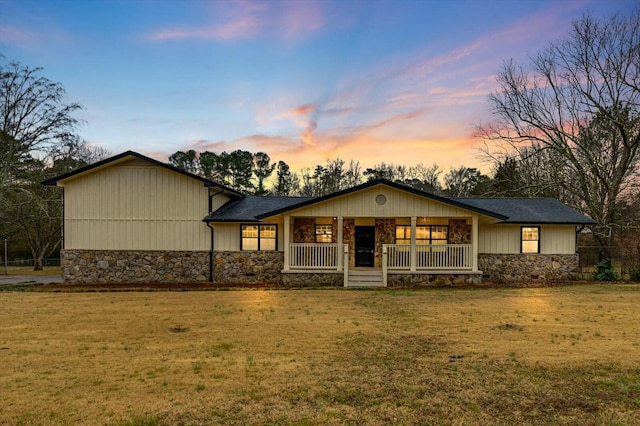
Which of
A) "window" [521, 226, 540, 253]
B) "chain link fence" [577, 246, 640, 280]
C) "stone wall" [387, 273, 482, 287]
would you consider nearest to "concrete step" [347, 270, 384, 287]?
"stone wall" [387, 273, 482, 287]

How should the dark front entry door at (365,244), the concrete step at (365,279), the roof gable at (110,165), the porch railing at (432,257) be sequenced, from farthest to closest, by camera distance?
the dark front entry door at (365,244) → the roof gable at (110,165) → the porch railing at (432,257) → the concrete step at (365,279)

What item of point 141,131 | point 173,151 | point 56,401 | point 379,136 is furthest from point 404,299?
point 173,151

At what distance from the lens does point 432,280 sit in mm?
16422

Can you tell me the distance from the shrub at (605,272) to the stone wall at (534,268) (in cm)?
124

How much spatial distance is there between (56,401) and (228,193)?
50.9 ft

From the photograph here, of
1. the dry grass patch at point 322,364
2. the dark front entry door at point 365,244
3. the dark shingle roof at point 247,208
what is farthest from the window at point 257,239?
Result: the dry grass patch at point 322,364

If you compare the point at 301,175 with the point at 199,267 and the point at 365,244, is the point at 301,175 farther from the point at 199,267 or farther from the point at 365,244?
the point at 199,267

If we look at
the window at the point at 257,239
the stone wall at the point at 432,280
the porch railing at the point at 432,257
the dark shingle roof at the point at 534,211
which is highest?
the dark shingle roof at the point at 534,211

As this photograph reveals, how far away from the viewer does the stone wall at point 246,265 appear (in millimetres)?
18062

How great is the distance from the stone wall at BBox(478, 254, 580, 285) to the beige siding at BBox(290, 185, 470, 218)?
12.3ft

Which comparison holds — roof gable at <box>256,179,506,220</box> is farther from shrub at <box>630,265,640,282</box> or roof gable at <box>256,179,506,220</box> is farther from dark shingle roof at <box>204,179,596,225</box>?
shrub at <box>630,265,640,282</box>

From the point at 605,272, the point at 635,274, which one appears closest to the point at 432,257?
the point at 605,272

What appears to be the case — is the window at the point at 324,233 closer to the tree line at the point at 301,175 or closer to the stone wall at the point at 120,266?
the stone wall at the point at 120,266

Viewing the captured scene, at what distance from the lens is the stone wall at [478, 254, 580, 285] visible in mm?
18031
